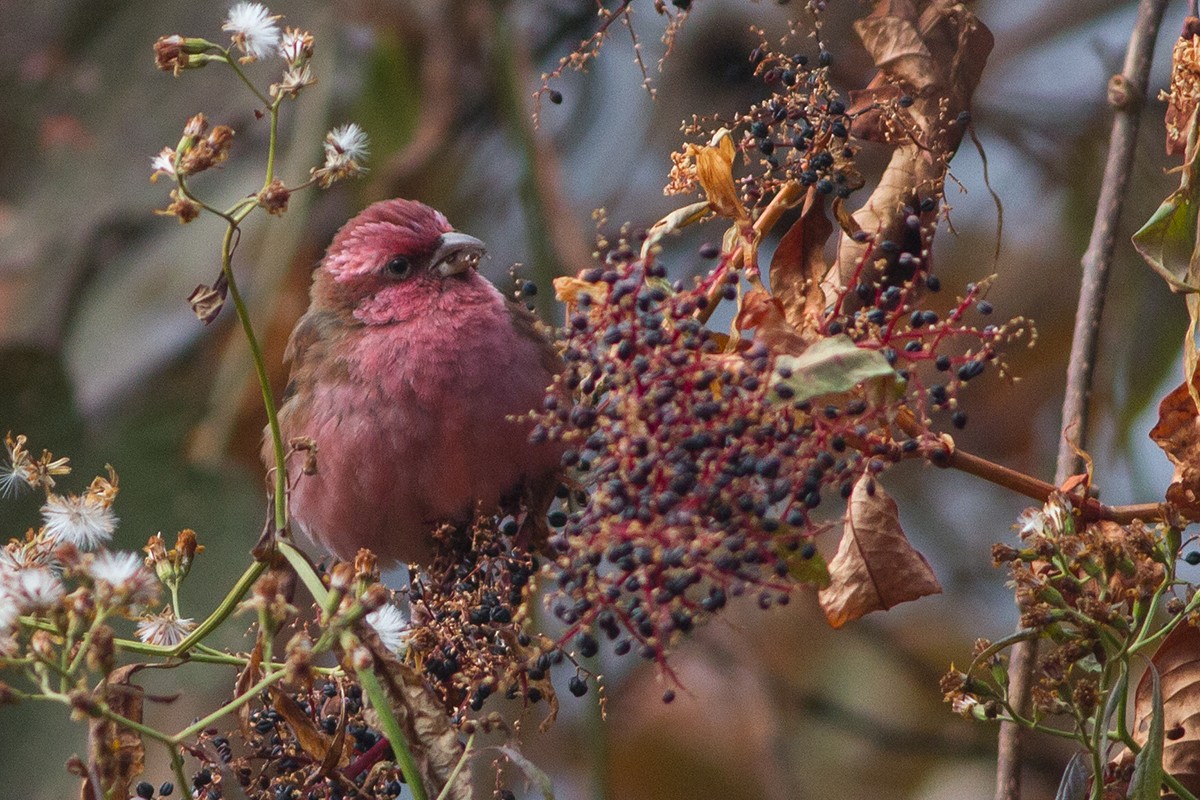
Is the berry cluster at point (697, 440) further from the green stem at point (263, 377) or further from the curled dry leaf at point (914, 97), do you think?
the green stem at point (263, 377)

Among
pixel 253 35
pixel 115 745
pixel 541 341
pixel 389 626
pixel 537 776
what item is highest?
pixel 541 341

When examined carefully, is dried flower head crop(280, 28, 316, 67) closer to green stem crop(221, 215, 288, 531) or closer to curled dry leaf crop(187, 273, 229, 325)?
green stem crop(221, 215, 288, 531)

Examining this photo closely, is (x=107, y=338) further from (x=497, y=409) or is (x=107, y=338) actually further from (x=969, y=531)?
(x=969, y=531)

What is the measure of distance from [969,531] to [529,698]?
10.2 feet

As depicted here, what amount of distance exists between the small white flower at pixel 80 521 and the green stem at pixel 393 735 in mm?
407

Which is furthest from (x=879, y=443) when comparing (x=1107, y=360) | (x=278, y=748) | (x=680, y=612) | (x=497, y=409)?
(x=1107, y=360)

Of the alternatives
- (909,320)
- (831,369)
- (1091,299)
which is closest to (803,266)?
(909,320)

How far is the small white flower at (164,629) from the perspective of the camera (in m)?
1.94

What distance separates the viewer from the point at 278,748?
2.08m

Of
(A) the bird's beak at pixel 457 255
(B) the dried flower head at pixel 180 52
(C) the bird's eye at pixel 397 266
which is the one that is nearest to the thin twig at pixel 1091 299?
(B) the dried flower head at pixel 180 52

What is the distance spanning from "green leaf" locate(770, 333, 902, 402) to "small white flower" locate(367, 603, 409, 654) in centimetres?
52

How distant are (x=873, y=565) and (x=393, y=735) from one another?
1.86 feet

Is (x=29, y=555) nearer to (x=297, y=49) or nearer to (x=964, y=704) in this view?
(x=297, y=49)

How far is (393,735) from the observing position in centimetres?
167
